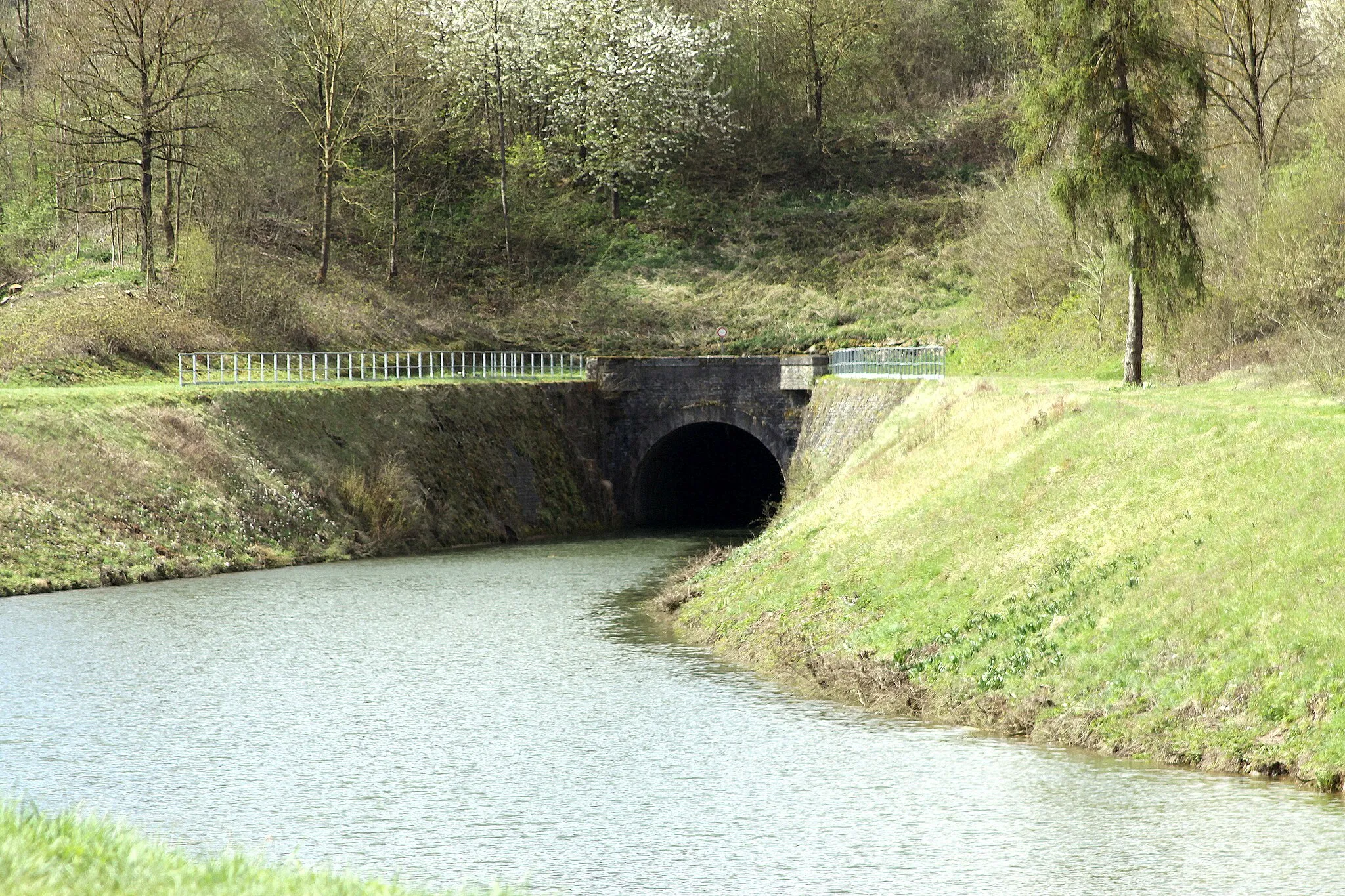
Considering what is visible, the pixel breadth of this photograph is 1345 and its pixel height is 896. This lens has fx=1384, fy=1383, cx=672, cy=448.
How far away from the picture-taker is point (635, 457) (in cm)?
5188

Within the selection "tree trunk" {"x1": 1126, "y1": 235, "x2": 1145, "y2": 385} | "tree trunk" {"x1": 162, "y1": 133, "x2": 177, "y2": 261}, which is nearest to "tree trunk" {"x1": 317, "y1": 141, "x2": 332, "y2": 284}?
"tree trunk" {"x1": 162, "y1": 133, "x2": 177, "y2": 261}

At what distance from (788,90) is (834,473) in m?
46.9

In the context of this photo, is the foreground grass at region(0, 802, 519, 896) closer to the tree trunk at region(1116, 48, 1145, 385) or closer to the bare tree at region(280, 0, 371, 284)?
the tree trunk at region(1116, 48, 1145, 385)

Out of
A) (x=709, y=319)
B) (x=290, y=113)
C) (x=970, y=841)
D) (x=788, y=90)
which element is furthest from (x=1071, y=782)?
(x=788, y=90)

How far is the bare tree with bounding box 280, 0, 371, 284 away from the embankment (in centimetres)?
1535

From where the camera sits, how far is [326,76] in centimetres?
5688

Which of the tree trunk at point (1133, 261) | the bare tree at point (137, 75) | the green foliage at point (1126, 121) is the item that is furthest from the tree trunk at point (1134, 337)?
the bare tree at point (137, 75)

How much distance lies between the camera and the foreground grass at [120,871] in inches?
335

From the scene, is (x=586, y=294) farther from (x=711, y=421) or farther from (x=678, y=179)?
(x=711, y=421)

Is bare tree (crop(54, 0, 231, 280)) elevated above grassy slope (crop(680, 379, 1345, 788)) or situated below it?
above

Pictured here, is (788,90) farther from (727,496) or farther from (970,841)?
(970,841)

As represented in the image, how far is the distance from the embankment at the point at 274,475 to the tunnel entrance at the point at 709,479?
3.57m

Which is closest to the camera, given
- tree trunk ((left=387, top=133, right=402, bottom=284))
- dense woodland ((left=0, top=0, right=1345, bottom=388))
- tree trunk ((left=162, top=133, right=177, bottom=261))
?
dense woodland ((left=0, top=0, right=1345, bottom=388))

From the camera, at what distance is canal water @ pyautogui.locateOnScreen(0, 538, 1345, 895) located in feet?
46.1
